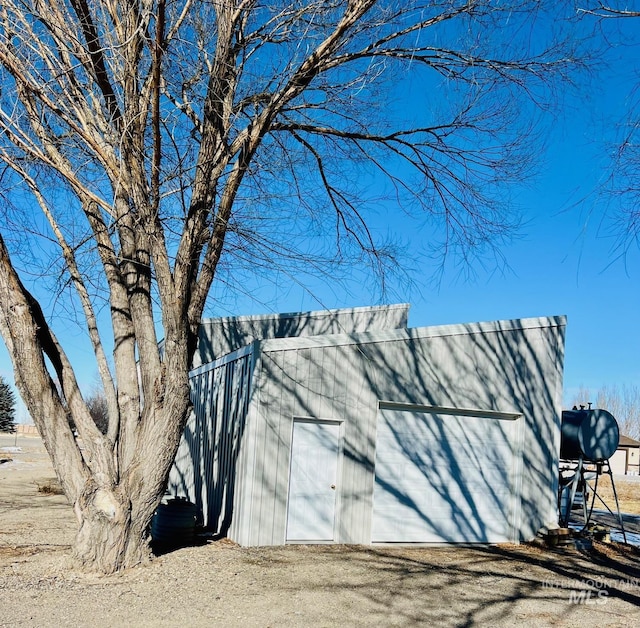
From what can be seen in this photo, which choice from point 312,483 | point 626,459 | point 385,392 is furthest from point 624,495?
point 626,459

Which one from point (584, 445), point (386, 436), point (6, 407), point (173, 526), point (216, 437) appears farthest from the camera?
point (6, 407)

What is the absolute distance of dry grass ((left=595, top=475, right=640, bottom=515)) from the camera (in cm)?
2009

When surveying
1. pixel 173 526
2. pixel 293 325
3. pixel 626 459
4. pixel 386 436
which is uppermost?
pixel 293 325

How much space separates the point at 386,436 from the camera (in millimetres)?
10750

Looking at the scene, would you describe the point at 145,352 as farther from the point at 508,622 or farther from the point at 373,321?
the point at 373,321

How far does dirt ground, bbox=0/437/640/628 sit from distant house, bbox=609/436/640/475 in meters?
36.8

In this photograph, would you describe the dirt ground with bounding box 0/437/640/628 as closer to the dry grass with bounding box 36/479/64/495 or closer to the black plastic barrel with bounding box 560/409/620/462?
the black plastic barrel with bounding box 560/409/620/462

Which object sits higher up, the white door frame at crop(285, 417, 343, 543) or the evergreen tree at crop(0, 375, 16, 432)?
the evergreen tree at crop(0, 375, 16, 432)

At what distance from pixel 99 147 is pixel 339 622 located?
5319mm

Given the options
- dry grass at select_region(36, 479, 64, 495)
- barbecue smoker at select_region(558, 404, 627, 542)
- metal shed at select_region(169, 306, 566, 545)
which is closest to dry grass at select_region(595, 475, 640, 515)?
barbecue smoker at select_region(558, 404, 627, 542)

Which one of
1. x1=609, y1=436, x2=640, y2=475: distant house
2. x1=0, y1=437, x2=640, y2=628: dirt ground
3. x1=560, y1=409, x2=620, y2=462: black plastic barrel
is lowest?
x1=0, y1=437, x2=640, y2=628: dirt ground

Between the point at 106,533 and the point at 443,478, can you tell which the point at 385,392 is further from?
the point at 106,533

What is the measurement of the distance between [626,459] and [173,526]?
41.0 m

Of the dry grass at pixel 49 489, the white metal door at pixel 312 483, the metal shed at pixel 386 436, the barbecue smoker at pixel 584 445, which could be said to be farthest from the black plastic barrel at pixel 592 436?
the dry grass at pixel 49 489
